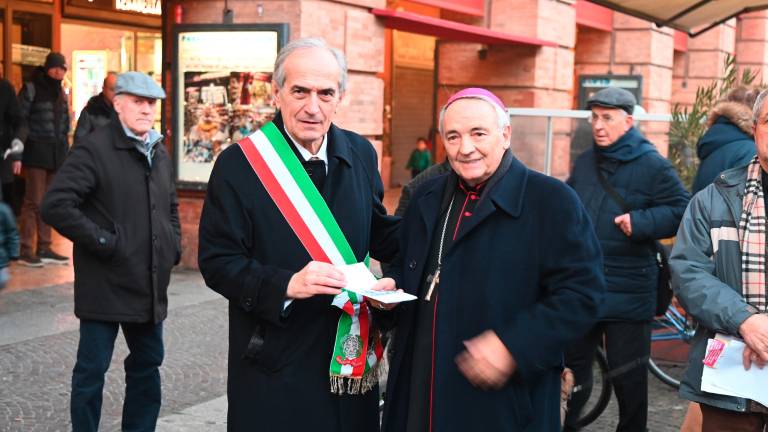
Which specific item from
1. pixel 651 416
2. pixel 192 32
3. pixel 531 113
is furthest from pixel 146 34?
pixel 651 416

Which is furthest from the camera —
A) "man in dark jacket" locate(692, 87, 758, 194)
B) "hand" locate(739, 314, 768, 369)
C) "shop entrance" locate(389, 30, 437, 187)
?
"shop entrance" locate(389, 30, 437, 187)

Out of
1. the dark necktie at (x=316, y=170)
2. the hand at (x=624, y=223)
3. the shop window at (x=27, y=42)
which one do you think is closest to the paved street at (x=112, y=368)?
the hand at (x=624, y=223)

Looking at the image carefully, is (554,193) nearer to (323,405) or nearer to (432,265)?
(432,265)

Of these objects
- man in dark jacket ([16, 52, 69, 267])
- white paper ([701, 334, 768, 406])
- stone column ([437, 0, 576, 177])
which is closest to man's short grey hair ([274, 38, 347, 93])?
white paper ([701, 334, 768, 406])

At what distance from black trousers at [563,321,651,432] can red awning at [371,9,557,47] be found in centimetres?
653

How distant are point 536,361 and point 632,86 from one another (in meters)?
11.9

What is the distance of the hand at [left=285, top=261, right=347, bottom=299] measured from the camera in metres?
3.05

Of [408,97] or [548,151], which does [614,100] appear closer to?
[548,151]

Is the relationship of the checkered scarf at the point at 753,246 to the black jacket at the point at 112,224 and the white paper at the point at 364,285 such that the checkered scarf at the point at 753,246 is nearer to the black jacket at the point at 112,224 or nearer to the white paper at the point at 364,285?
the white paper at the point at 364,285

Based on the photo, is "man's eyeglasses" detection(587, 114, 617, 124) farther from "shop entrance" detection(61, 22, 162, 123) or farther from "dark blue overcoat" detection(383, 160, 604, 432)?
"shop entrance" detection(61, 22, 162, 123)

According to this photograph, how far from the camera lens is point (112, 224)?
5004 millimetres

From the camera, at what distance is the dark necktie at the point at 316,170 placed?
3.35m

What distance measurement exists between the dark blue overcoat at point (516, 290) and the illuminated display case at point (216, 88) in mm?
7295

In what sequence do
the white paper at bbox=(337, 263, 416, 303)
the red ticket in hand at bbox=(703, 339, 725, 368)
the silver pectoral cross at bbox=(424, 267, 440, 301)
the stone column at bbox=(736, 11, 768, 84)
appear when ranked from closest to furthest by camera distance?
the white paper at bbox=(337, 263, 416, 303) → the silver pectoral cross at bbox=(424, 267, 440, 301) → the red ticket in hand at bbox=(703, 339, 725, 368) → the stone column at bbox=(736, 11, 768, 84)
